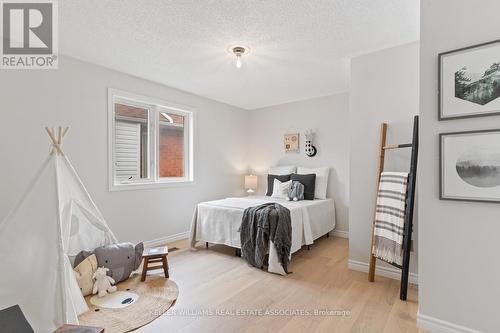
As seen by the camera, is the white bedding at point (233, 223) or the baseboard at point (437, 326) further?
the white bedding at point (233, 223)

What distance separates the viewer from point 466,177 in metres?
1.67

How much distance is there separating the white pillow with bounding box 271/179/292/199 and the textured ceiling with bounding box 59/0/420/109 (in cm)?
171

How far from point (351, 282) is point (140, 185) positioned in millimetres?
2939

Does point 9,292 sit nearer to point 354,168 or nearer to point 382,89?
point 354,168

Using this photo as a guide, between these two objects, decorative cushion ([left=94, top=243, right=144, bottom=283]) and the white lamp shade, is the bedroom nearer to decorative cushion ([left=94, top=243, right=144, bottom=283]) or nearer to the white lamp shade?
decorative cushion ([left=94, top=243, right=144, bottom=283])

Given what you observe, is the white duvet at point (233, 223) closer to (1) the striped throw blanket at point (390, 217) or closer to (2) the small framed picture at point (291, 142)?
(1) the striped throw blanket at point (390, 217)

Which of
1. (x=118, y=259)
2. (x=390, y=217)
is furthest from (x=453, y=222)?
(x=118, y=259)

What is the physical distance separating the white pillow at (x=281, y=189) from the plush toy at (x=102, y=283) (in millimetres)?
2684

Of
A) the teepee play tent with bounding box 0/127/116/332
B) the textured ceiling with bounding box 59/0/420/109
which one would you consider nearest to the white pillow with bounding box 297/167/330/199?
the textured ceiling with bounding box 59/0/420/109

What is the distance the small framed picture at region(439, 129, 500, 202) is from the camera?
158 cm

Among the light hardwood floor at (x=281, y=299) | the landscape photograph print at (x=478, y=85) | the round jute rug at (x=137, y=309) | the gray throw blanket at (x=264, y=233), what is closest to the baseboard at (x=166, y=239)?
the light hardwood floor at (x=281, y=299)

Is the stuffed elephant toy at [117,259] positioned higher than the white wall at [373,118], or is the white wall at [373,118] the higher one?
the white wall at [373,118]

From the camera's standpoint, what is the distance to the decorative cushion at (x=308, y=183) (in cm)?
412

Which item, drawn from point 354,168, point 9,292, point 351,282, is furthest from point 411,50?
point 9,292
